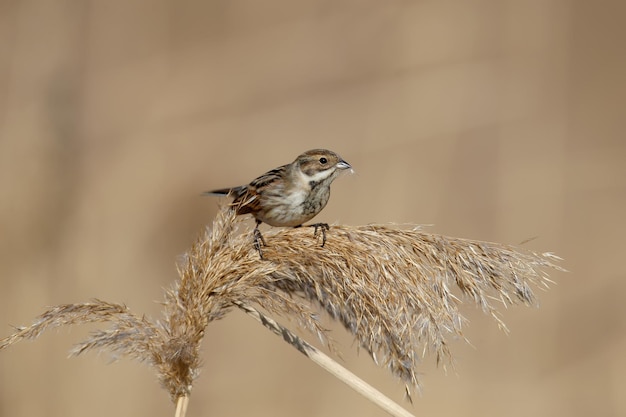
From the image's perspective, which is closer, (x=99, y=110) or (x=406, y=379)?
(x=406, y=379)

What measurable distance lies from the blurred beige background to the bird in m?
0.72

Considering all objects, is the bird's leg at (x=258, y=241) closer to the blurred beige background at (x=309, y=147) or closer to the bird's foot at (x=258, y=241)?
the bird's foot at (x=258, y=241)

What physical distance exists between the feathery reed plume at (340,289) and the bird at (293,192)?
576 mm

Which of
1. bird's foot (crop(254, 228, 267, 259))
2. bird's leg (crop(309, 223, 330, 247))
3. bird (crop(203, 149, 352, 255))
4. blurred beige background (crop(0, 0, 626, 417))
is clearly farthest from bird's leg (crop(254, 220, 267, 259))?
blurred beige background (crop(0, 0, 626, 417))

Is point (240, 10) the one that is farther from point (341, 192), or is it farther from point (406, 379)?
point (406, 379)

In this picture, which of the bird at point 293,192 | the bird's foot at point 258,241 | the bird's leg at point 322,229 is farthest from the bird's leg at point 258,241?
the bird at point 293,192

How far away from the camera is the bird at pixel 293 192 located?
2232 mm

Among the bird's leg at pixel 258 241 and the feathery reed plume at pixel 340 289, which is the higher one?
the bird's leg at pixel 258 241

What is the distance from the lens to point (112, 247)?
9.55ft

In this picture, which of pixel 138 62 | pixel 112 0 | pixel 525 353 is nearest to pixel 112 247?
pixel 138 62

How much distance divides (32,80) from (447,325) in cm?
192

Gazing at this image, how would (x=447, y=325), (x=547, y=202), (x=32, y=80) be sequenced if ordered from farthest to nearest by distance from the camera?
(x=547, y=202) < (x=32, y=80) < (x=447, y=325)

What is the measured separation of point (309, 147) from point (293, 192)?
101cm

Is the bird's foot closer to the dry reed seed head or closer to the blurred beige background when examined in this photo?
the dry reed seed head
